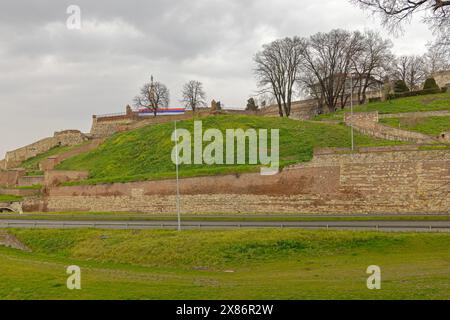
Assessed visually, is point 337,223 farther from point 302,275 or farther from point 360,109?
point 360,109

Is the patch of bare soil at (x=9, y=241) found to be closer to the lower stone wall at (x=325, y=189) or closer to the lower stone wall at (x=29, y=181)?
the lower stone wall at (x=325, y=189)

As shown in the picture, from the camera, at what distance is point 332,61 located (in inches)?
2670

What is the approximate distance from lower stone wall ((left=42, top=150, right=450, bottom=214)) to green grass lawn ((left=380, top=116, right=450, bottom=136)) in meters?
14.3

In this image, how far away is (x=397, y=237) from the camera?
24969 mm

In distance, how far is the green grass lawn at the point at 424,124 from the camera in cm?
4850

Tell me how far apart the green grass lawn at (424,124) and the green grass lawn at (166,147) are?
4910 mm

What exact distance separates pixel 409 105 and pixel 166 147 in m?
29.3

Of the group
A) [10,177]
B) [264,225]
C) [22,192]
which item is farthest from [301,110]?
[264,225]

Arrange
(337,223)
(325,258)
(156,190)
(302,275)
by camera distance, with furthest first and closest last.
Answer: (156,190) → (337,223) → (325,258) → (302,275)

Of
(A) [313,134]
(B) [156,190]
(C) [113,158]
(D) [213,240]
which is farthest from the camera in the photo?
(C) [113,158]

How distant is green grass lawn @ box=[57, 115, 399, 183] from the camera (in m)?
47.0

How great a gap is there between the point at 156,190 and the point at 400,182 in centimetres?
2136

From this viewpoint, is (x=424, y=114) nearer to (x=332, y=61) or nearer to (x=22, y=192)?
(x=332, y=61)
